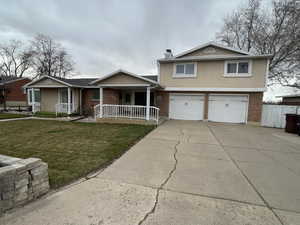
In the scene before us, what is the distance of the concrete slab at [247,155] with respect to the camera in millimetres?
4566

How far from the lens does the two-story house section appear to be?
10914 mm

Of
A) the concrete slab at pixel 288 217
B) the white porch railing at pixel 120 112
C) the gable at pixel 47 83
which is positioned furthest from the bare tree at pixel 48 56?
the concrete slab at pixel 288 217

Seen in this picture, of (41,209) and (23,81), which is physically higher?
(23,81)

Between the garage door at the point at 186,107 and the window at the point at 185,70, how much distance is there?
1751 millimetres

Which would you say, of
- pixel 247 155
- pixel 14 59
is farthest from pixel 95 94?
pixel 14 59

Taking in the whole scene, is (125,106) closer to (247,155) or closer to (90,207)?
(247,155)

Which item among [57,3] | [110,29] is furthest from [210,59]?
[57,3]

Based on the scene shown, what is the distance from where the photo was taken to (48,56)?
98.5 feet

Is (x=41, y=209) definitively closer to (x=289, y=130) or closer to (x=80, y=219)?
(x=80, y=219)

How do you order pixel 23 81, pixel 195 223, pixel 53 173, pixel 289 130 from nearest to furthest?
pixel 195 223, pixel 53 173, pixel 289 130, pixel 23 81

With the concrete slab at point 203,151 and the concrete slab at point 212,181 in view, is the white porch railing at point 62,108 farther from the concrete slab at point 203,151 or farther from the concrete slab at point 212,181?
the concrete slab at point 212,181

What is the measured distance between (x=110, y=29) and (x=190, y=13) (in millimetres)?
7310

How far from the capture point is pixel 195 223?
2.05 m

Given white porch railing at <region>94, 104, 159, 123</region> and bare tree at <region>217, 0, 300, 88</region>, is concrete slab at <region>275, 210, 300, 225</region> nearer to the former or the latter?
white porch railing at <region>94, 104, 159, 123</region>
